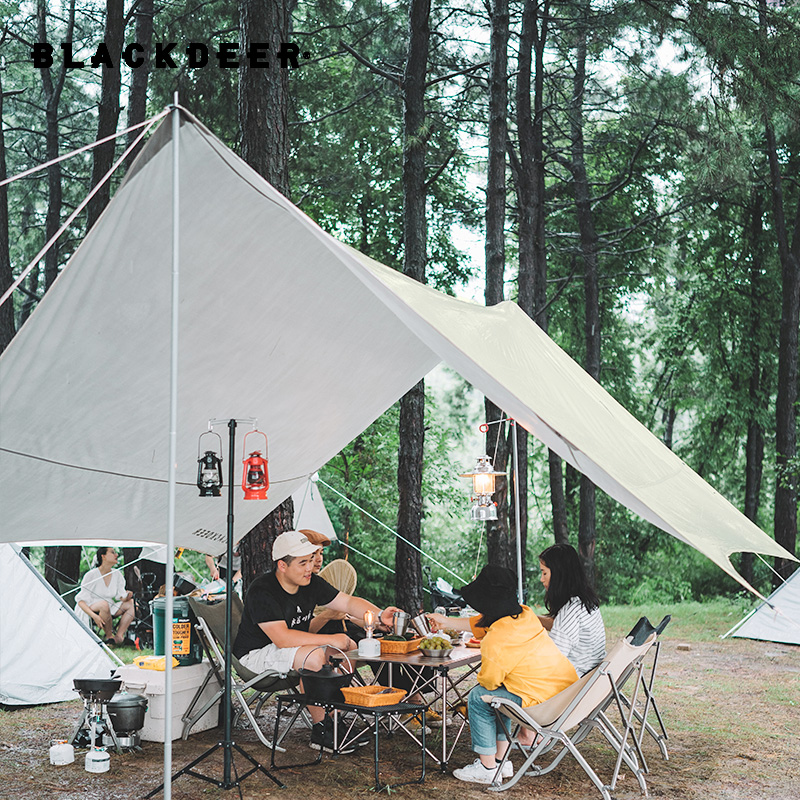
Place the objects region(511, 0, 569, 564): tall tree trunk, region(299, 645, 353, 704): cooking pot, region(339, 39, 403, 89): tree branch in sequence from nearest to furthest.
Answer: region(299, 645, 353, 704): cooking pot
region(339, 39, 403, 89): tree branch
region(511, 0, 569, 564): tall tree trunk

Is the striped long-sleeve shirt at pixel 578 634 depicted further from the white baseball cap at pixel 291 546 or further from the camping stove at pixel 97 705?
the camping stove at pixel 97 705

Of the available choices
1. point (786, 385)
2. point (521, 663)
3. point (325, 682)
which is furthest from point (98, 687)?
point (786, 385)

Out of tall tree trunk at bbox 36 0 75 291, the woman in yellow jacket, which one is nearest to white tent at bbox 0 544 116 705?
the woman in yellow jacket

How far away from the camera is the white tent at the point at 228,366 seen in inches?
134

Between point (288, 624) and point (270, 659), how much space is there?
30cm

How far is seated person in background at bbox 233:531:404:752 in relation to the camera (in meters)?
4.17

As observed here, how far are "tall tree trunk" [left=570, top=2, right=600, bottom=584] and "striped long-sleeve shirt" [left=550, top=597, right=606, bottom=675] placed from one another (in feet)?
23.9

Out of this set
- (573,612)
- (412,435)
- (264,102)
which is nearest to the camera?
(573,612)

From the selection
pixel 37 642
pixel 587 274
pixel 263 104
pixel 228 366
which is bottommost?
pixel 37 642

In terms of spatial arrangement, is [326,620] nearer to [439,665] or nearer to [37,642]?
[439,665]

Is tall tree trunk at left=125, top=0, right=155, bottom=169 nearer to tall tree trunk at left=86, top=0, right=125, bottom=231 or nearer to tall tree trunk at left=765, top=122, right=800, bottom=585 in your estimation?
tall tree trunk at left=86, top=0, right=125, bottom=231

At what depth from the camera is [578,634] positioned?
4066 mm

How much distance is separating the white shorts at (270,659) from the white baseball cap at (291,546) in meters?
0.43

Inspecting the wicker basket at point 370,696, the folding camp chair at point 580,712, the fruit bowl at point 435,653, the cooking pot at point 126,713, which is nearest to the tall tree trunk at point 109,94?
the cooking pot at point 126,713
